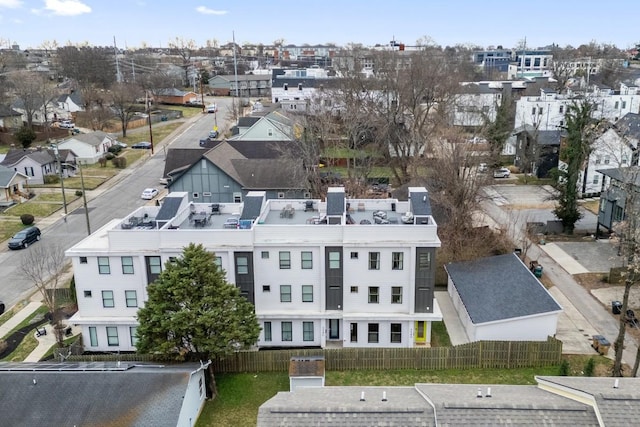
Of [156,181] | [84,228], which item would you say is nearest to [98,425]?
[84,228]

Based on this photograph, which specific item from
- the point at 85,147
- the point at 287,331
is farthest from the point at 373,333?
the point at 85,147

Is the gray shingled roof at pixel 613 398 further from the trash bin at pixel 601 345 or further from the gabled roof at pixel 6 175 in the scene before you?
the gabled roof at pixel 6 175

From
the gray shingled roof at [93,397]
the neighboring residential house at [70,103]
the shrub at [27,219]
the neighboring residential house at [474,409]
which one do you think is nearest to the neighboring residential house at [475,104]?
the shrub at [27,219]

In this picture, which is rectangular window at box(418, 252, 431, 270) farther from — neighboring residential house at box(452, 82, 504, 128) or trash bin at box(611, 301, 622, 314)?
neighboring residential house at box(452, 82, 504, 128)

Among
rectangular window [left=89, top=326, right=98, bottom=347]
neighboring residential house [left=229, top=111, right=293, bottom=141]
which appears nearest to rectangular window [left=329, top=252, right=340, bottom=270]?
rectangular window [left=89, top=326, right=98, bottom=347]

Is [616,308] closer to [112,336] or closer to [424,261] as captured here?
[424,261]
